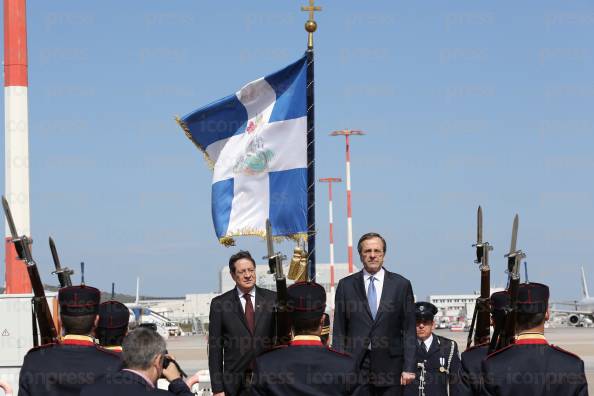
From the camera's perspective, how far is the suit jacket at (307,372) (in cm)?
650

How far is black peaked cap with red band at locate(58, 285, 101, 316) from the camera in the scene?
Answer: 6.74 metres

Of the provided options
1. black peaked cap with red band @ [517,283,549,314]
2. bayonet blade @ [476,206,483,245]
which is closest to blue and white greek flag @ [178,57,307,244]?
bayonet blade @ [476,206,483,245]

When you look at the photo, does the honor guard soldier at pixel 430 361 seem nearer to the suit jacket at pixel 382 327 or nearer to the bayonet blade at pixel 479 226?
the suit jacket at pixel 382 327

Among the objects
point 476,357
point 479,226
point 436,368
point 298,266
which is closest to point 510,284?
point 476,357

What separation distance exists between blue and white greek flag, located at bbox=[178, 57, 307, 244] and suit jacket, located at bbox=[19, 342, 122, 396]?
6.71 metres

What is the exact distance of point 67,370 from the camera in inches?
262

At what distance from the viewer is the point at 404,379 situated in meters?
9.57

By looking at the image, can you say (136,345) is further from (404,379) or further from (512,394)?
(404,379)

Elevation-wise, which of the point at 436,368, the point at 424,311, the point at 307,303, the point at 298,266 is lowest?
the point at 436,368

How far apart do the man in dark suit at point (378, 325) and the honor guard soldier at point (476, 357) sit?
107cm

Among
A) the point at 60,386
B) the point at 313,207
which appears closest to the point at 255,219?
the point at 313,207

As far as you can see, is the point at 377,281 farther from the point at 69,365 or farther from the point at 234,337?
the point at 69,365

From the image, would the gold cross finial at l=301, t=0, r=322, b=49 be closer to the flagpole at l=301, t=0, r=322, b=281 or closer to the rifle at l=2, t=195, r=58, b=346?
the flagpole at l=301, t=0, r=322, b=281

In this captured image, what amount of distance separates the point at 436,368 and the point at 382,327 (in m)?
1.21
